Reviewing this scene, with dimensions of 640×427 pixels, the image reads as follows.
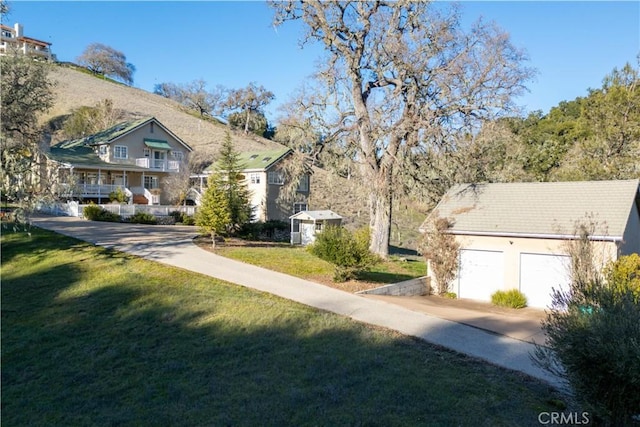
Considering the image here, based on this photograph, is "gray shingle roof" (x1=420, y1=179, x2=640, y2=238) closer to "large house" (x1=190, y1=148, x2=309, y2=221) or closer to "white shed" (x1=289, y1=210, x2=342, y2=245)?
"white shed" (x1=289, y1=210, x2=342, y2=245)

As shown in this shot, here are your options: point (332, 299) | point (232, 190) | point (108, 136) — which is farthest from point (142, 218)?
point (332, 299)

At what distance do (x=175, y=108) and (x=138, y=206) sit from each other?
6128cm

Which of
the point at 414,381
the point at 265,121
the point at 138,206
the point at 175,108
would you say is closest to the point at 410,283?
the point at 414,381

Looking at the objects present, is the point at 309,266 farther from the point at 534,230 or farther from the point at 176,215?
the point at 176,215

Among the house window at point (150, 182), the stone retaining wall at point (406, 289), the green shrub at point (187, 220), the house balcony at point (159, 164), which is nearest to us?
the stone retaining wall at point (406, 289)

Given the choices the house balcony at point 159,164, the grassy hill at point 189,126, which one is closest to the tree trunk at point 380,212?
the grassy hill at point 189,126

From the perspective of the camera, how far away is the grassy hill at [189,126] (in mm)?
35281

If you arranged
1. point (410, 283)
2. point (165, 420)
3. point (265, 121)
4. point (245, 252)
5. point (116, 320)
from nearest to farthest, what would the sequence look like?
point (165, 420), point (116, 320), point (410, 283), point (245, 252), point (265, 121)

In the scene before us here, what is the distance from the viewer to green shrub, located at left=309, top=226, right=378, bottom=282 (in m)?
14.8

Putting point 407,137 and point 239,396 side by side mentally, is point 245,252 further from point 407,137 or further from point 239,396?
point 239,396

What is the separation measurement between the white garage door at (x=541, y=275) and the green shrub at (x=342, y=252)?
17.6ft

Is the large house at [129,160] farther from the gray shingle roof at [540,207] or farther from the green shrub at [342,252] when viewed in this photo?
the gray shingle roof at [540,207]

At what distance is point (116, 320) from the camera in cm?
1094

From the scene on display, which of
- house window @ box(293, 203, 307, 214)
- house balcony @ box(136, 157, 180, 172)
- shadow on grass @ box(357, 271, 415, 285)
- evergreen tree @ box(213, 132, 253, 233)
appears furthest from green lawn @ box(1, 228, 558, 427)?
house balcony @ box(136, 157, 180, 172)
